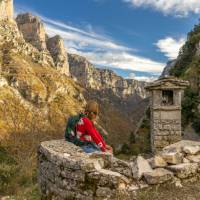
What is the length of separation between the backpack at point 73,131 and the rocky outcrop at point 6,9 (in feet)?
583

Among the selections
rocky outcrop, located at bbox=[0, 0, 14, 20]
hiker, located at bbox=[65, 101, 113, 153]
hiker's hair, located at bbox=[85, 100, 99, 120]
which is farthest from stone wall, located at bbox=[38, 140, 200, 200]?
rocky outcrop, located at bbox=[0, 0, 14, 20]

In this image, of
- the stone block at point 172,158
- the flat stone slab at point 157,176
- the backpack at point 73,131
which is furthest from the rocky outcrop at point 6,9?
the flat stone slab at point 157,176

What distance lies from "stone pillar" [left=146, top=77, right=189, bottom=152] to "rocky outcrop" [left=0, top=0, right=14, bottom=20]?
171802 millimetres

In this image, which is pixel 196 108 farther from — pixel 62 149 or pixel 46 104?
pixel 46 104

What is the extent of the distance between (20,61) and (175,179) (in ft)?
446

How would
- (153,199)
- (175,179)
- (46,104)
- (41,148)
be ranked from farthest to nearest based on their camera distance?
1. (46,104)
2. (41,148)
3. (175,179)
4. (153,199)

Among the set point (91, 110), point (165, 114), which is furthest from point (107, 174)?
point (165, 114)

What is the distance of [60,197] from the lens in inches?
238

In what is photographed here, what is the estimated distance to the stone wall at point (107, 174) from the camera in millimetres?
5559

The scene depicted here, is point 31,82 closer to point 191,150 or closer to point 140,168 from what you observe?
point 191,150

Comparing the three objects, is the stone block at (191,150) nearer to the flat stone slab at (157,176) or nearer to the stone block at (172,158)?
the stone block at (172,158)

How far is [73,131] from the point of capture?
22.9ft

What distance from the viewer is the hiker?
6613 millimetres

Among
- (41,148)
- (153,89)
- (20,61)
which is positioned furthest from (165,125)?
(20,61)
